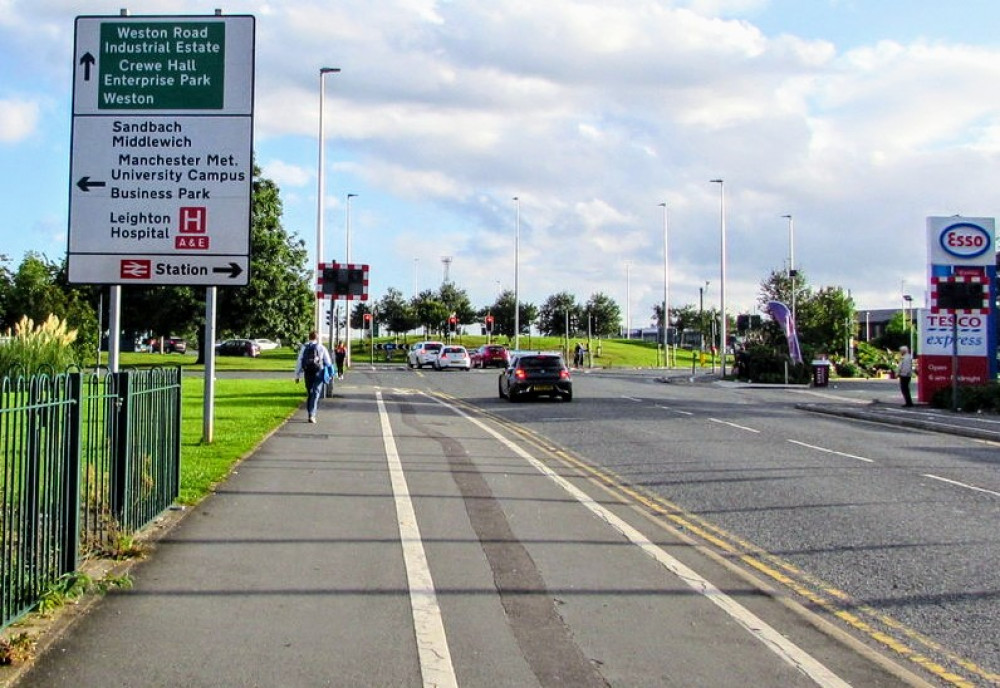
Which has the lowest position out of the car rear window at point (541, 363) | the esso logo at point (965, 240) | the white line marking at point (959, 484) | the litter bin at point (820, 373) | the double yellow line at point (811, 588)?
the double yellow line at point (811, 588)

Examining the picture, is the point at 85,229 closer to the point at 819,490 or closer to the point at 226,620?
the point at 226,620

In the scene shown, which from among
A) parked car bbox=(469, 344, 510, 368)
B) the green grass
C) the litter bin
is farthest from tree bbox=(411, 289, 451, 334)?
the green grass

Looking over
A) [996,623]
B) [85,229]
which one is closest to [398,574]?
[996,623]

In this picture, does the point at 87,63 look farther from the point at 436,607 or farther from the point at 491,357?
the point at 491,357

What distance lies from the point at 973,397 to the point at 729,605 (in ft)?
80.9

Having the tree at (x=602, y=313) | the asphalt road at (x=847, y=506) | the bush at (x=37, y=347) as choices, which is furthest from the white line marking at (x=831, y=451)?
the tree at (x=602, y=313)

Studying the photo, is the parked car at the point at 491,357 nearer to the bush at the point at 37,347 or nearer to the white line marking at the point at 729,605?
the bush at the point at 37,347

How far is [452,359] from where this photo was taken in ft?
188

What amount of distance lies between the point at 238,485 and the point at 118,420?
352 cm

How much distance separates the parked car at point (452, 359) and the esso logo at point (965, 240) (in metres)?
31.3

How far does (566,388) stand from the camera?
2916 cm

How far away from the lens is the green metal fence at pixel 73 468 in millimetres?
5641

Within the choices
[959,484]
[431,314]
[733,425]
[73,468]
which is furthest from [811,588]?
[431,314]

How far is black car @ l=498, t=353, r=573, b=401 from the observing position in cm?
2894
